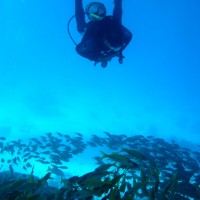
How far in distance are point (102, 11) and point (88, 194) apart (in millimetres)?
4543

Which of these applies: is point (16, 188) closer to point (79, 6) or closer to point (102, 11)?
point (102, 11)

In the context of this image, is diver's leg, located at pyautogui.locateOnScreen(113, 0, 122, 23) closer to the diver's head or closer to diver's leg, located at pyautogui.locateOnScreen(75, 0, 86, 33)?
the diver's head

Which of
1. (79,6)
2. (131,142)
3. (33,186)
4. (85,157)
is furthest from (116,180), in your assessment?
(85,157)

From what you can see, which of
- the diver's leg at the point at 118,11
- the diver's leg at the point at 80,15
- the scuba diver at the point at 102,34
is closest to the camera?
the scuba diver at the point at 102,34

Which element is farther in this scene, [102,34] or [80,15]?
[80,15]

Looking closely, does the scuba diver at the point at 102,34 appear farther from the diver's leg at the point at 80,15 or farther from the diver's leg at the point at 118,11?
the diver's leg at the point at 80,15

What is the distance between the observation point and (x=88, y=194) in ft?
10.9

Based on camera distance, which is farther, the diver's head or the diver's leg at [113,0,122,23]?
the diver's leg at [113,0,122,23]

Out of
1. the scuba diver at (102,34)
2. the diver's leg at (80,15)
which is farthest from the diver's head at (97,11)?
the diver's leg at (80,15)

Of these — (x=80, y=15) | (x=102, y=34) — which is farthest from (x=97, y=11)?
(x=80, y=15)

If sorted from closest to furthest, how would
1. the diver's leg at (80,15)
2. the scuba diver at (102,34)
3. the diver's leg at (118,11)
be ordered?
the scuba diver at (102,34), the diver's leg at (118,11), the diver's leg at (80,15)

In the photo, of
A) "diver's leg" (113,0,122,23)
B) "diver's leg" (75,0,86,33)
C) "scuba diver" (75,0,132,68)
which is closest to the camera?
"scuba diver" (75,0,132,68)

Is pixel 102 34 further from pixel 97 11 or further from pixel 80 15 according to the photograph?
pixel 80 15

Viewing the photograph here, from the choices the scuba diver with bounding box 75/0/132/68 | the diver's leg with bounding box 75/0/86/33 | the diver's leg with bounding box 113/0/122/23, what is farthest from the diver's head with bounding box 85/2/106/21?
the diver's leg with bounding box 75/0/86/33
